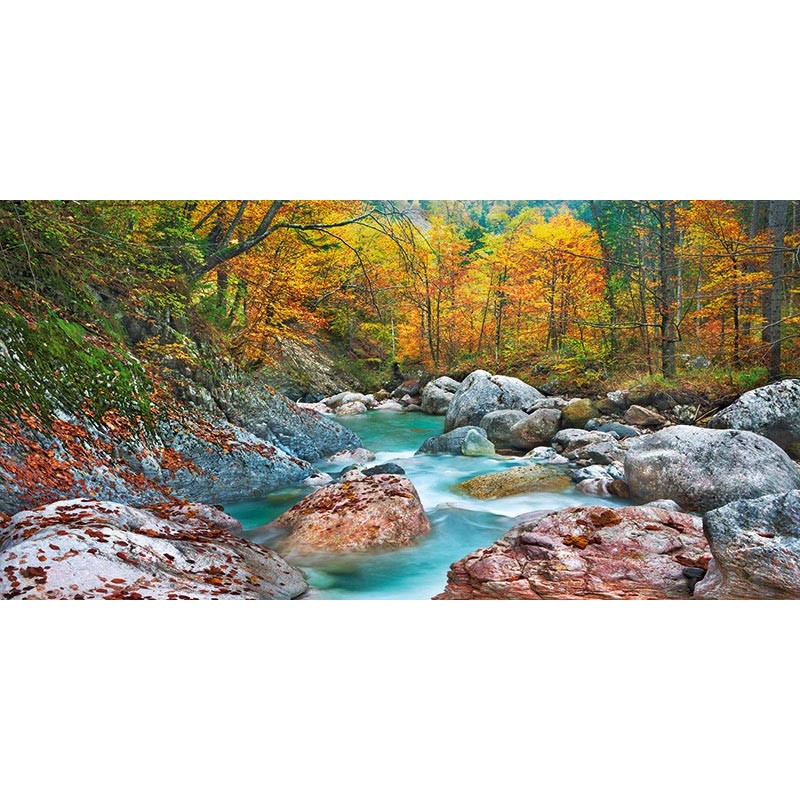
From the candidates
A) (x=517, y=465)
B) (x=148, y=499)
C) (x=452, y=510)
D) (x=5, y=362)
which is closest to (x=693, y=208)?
(x=517, y=465)

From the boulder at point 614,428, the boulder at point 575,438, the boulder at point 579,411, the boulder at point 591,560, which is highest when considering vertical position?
the boulder at point 579,411

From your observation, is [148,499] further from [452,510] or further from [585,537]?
[585,537]

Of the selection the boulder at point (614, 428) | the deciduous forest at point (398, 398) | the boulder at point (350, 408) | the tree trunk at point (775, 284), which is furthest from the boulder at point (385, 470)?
the tree trunk at point (775, 284)

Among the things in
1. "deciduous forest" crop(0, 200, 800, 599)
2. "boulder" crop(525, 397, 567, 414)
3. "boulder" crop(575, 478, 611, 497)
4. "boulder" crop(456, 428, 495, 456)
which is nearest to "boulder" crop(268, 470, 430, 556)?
"deciduous forest" crop(0, 200, 800, 599)

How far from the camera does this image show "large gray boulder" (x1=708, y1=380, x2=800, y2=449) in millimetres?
2796

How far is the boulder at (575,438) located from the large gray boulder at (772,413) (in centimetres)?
57

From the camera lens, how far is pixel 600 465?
10.3ft

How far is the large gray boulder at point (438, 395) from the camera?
336cm

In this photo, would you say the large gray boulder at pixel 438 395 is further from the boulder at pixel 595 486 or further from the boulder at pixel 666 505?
the boulder at pixel 666 505

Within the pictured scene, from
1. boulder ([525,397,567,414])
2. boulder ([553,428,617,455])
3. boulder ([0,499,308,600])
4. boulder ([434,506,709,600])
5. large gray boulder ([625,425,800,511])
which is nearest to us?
boulder ([0,499,308,600])

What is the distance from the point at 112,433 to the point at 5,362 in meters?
0.52

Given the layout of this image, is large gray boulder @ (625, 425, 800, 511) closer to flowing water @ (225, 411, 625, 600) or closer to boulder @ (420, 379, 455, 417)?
flowing water @ (225, 411, 625, 600)

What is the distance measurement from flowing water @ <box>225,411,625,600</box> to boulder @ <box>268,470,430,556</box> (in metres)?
0.05

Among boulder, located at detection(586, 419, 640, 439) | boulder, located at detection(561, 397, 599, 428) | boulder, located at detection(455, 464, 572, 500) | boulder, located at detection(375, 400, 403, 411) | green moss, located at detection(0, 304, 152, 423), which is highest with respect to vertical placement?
green moss, located at detection(0, 304, 152, 423)
